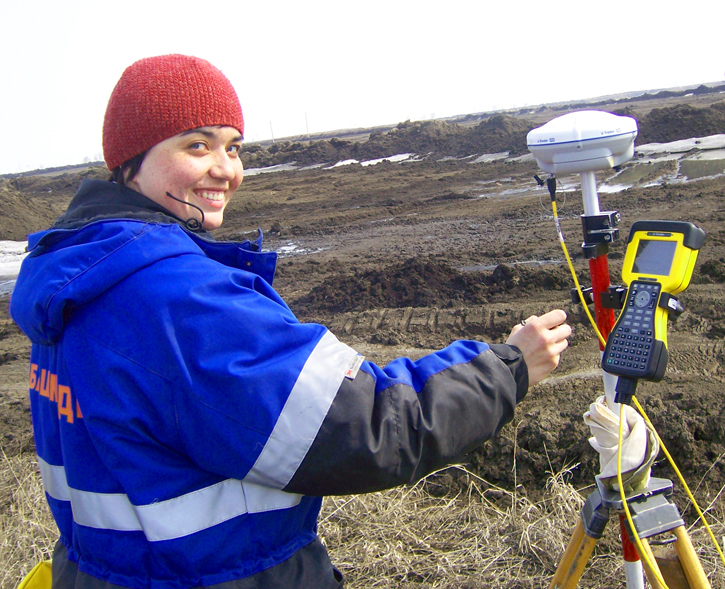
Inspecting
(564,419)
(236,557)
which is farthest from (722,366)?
(236,557)

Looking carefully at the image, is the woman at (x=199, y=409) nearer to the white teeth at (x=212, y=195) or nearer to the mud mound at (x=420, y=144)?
the white teeth at (x=212, y=195)

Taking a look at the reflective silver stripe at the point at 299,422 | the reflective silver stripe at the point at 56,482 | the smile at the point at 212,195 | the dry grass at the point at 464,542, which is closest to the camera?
the reflective silver stripe at the point at 299,422

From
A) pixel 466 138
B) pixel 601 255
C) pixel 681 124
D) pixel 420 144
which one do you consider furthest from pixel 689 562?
pixel 420 144

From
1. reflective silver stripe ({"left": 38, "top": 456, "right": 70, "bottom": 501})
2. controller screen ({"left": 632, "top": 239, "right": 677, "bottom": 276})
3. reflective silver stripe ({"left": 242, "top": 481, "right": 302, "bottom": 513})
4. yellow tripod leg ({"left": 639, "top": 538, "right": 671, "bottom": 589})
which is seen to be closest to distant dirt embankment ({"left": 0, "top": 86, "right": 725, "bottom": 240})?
reflective silver stripe ({"left": 38, "top": 456, "right": 70, "bottom": 501})

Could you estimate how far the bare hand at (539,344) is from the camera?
154cm

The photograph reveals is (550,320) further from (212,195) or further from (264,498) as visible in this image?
(212,195)

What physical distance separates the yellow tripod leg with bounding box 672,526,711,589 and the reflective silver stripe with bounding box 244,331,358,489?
4.05 ft

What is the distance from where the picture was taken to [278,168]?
26562 mm

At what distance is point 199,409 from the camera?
3.88 ft

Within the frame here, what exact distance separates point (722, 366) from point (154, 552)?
15.7 ft

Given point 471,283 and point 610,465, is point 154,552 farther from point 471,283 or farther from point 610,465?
point 471,283

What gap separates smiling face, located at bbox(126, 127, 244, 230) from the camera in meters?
1.57

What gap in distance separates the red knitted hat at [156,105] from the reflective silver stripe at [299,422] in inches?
31.1

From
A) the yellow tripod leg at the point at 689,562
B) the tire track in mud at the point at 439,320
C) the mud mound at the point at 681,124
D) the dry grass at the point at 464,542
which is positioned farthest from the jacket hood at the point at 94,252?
the mud mound at the point at 681,124
